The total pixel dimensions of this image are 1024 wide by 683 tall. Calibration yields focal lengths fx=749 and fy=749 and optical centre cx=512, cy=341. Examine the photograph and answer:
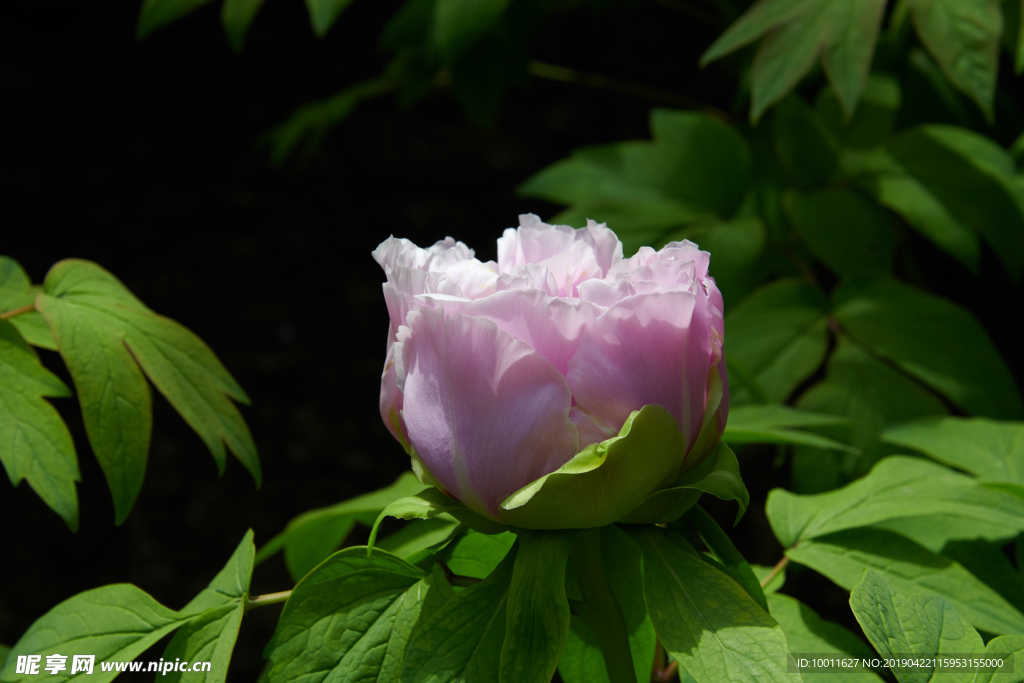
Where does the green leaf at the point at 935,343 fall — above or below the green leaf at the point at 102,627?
below

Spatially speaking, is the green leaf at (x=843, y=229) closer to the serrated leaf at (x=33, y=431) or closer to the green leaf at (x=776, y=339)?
the green leaf at (x=776, y=339)

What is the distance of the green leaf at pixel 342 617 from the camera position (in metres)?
0.30

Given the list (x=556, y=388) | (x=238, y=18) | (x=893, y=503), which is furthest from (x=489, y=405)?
(x=238, y=18)

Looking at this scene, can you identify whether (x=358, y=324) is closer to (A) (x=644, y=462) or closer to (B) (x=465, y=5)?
(B) (x=465, y=5)

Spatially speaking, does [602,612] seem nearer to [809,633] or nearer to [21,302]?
[809,633]

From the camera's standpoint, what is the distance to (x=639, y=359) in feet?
0.88

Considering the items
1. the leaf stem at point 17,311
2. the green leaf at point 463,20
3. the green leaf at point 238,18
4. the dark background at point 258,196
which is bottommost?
the dark background at point 258,196

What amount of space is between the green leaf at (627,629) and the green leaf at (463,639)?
3.6 inches

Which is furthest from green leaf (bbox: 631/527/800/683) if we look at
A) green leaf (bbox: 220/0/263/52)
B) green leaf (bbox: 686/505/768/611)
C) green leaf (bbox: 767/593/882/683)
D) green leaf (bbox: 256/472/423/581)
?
green leaf (bbox: 220/0/263/52)

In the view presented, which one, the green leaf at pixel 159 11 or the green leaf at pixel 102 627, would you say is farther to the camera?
the green leaf at pixel 159 11

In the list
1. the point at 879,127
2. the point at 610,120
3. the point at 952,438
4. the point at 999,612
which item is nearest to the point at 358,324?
the point at 610,120

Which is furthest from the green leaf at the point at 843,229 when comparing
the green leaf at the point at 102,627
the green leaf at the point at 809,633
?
the green leaf at the point at 102,627

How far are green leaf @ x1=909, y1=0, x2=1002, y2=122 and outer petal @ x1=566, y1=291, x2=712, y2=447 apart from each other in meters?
0.50

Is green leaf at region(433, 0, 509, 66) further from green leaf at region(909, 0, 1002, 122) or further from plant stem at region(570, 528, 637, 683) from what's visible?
plant stem at region(570, 528, 637, 683)
